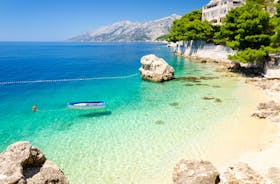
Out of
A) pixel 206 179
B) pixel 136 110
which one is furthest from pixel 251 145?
pixel 136 110

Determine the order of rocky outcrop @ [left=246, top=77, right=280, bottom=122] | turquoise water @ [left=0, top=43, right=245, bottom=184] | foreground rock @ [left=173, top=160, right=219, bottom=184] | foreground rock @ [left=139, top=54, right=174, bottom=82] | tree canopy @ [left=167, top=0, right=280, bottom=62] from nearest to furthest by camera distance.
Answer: foreground rock @ [left=173, top=160, right=219, bottom=184] < turquoise water @ [left=0, top=43, right=245, bottom=184] < rocky outcrop @ [left=246, top=77, right=280, bottom=122] < tree canopy @ [left=167, top=0, right=280, bottom=62] < foreground rock @ [left=139, top=54, right=174, bottom=82]

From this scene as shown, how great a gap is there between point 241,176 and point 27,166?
7008mm

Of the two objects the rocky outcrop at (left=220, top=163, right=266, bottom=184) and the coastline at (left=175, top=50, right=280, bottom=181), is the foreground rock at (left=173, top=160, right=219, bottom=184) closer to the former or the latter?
the coastline at (left=175, top=50, right=280, bottom=181)

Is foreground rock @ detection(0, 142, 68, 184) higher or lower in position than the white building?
lower

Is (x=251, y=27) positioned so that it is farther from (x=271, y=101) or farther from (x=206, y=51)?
(x=206, y=51)

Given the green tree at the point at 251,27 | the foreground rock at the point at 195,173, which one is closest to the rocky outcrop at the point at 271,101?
the green tree at the point at 251,27

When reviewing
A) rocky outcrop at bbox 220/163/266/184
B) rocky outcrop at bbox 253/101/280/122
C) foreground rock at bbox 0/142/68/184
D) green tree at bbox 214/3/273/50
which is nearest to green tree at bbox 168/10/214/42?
green tree at bbox 214/3/273/50

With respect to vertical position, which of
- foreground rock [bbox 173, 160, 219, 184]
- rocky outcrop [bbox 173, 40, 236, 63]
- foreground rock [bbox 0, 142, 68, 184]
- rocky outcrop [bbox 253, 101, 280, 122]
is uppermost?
rocky outcrop [bbox 173, 40, 236, 63]

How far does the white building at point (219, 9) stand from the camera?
186ft

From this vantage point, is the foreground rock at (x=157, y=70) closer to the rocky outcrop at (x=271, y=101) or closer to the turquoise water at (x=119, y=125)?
the turquoise water at (x=119, y=125)

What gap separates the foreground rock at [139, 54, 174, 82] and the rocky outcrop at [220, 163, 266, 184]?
75.7ft

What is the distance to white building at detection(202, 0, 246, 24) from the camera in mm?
56669

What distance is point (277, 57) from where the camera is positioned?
28.4 meters

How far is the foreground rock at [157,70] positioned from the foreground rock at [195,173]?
21.3m
